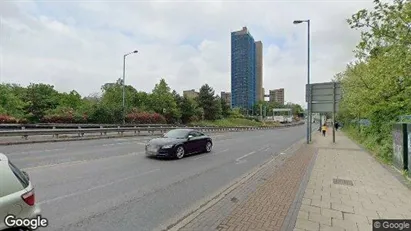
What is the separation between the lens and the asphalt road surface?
5602 millimetres

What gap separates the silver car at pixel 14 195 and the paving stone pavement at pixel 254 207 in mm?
2382

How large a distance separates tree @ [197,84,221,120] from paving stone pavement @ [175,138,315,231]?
62.0m

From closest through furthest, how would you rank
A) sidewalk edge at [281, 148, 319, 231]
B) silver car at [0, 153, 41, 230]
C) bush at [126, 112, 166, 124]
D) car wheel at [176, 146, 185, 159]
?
silver car at [0, 153, 41, 230] < sidewalk edge at [281, 148, 319, 231] < car wheel at [176, 146, 185, 159] < bush at [126, 112, 166, 124]

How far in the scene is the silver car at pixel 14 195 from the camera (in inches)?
135

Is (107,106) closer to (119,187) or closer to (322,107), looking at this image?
(322,107)

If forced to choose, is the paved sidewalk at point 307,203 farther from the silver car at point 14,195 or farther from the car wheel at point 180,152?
the car wheel at point 180,152

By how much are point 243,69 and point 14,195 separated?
114628mm

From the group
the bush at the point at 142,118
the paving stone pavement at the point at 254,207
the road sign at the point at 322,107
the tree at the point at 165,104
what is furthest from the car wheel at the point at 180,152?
the tree at the point at 165,104

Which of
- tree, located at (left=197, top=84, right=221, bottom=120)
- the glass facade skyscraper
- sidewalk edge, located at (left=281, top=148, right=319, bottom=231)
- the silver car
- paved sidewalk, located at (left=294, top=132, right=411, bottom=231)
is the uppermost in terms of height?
the glass facade skyscraper

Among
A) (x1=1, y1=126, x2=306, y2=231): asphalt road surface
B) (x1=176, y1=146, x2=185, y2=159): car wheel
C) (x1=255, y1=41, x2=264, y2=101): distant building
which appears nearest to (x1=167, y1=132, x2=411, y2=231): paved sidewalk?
(x1=1, y1=126, x2=306, y2=231): asphalt road surface

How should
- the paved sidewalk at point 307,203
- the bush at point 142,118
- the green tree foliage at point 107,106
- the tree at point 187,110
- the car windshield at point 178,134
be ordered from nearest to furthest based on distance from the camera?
the paved sidewalk at point 307,203 → the car windshield at point 178,134 → the green tree foliage at point 107,106 → the bush at point 142,118 → the tree at point 187,110

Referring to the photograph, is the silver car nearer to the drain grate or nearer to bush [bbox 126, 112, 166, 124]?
the drain grate

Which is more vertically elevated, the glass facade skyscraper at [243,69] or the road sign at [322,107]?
the glass facade skyscraper at [243,69]

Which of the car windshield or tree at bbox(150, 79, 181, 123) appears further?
tree at bbox(150, 79, 181, 123)
